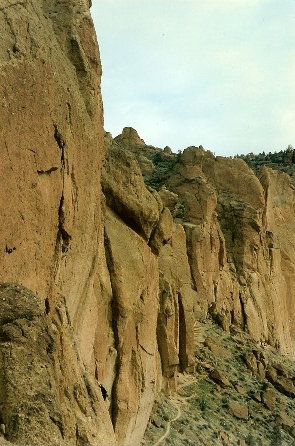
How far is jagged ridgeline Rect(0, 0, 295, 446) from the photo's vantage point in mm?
11602

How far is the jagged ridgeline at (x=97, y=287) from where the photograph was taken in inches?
457

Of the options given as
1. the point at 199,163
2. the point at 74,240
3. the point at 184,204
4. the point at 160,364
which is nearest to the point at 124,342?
the point at 74,240

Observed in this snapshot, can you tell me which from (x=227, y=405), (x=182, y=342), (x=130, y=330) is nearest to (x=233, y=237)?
(x=182, y=342)

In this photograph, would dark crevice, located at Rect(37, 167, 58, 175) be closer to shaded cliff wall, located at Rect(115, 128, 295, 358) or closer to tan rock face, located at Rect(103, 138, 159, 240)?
tan rock face, located at Rect(103, 138, 159, 240)

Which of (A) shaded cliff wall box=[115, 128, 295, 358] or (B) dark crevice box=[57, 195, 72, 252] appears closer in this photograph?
(B) dark crevice box=[57, 195, 72, 252]

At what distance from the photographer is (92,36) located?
18047 mm

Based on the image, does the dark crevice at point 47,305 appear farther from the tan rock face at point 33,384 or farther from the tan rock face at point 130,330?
the tan rock face at point 130,330

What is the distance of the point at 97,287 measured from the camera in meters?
19.3

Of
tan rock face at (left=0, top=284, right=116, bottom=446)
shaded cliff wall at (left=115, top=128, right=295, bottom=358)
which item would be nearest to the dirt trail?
shaded cliff wall at (left=115, top=128, right=295, bottom=358)

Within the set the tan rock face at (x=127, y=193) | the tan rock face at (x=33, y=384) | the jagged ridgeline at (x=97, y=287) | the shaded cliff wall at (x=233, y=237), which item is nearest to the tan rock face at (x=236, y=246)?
the shaded cliff wall at (x=233, y=237)

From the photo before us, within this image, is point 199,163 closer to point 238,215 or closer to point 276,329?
point 238,215

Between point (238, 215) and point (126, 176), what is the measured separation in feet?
84.1

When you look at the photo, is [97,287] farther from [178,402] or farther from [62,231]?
[178,402]

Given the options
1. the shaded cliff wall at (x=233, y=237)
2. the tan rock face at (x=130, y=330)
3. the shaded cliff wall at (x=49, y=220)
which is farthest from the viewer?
the shaded cliff wall at (x=233, y=237)
